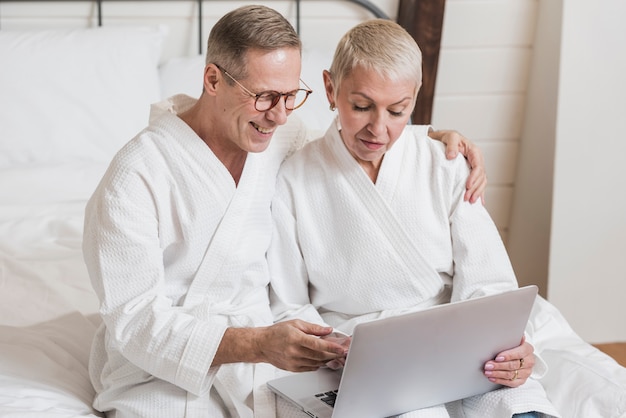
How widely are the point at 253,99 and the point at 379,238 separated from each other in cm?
40

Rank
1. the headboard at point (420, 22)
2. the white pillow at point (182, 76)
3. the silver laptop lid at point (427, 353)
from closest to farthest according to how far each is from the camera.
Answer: the silver laptop lid at point (427, 353), the white pillow at point (182, 76), the headboard at point (420, 22)

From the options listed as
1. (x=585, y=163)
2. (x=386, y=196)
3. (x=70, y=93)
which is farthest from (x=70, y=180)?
(x=585, y=163)

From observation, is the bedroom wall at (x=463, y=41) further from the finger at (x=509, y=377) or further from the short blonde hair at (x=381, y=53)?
the finger at (x=509, y=377)

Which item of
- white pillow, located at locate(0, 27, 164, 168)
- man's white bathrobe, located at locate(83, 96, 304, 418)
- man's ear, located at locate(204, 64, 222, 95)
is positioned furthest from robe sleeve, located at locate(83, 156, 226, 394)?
white pillow, located at locate(0, 27, 164, 168)

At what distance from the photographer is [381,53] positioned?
167 centimetres

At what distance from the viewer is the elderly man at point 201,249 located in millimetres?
1566

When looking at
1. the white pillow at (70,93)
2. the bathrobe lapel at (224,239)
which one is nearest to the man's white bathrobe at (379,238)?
the bathrobe lapel at (224,239)

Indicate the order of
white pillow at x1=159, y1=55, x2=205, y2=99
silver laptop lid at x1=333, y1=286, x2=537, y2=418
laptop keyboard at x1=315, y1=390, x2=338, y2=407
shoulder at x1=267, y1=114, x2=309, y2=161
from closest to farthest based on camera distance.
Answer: silver laptop lid at x1=333, y1=286, x2=537, y2=418
laptop keyboard at x1=315, y1=390, x2=338, y2=407
shoulder at x1=267, y1=114, x2=309, y2=161
white pillow at x1=159, y1=55, x2=205, y2=99

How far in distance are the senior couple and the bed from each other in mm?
142

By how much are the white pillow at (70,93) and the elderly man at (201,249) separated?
0.99 metres

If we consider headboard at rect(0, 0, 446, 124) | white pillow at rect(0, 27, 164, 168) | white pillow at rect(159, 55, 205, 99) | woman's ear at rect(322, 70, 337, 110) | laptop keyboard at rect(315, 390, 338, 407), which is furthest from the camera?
headboard at rect(0, 0, 446, 124)

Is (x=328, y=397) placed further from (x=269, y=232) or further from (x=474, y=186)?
(x=474, y=186)

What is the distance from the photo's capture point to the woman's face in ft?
5.47

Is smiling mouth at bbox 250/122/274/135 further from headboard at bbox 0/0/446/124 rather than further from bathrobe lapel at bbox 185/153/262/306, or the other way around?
headboard at bbox 0/0/446/124
